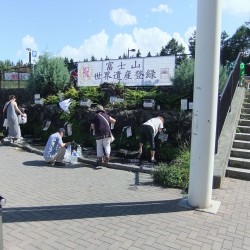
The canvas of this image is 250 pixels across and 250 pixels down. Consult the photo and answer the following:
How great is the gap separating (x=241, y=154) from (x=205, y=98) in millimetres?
3300

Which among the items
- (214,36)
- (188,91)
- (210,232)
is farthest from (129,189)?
(188,91)

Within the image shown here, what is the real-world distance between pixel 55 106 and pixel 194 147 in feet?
28.0

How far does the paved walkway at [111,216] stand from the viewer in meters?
4.58

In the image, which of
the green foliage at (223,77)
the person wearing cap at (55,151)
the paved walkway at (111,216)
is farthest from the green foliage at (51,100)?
the green foliage at (223,77)

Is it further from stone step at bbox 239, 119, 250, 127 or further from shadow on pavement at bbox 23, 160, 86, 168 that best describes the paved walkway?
stone step at bbox 239, 119, 250, 127

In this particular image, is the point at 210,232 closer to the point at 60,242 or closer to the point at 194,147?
the point at 194,147

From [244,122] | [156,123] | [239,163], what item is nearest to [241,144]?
[239,163]

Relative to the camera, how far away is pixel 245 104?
1102 centimetres

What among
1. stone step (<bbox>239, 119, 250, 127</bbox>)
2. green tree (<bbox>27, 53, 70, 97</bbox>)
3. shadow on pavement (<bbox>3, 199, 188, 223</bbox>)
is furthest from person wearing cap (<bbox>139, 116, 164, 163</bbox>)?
green tree (<bbox>27, 53, 70, 97</bbox>)

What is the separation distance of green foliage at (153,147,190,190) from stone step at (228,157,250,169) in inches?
46.4

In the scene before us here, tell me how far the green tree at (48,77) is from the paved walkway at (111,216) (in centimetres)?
784

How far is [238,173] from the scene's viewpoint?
7594 mm

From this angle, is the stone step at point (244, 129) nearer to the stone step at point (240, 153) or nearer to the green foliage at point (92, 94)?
the stone step at point (240, 153)

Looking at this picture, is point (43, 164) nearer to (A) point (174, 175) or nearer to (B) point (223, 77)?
(A) point (174, 175)
